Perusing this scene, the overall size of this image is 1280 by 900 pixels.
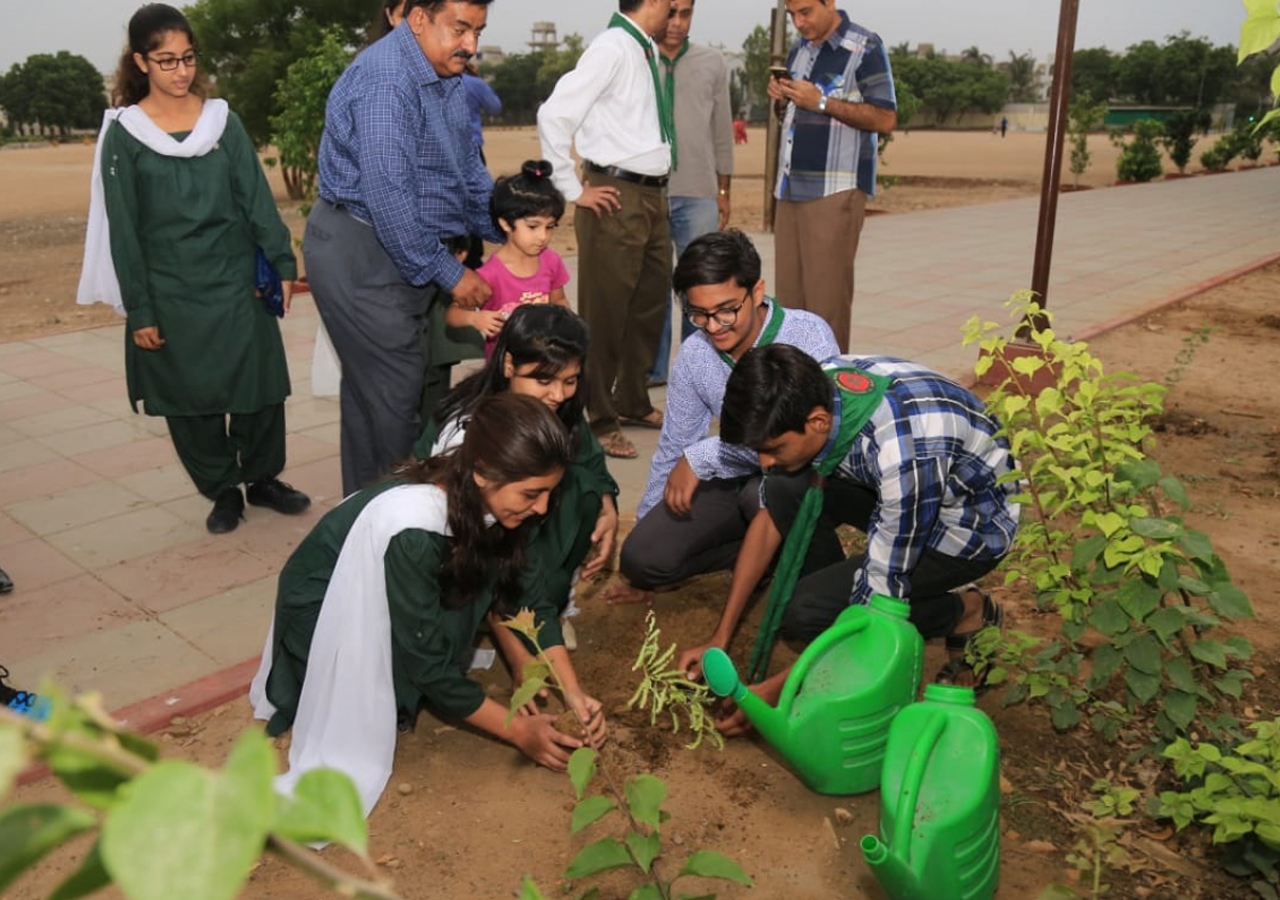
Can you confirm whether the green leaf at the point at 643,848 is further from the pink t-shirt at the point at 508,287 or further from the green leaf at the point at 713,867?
the pink t-shirt at the point at 508,287

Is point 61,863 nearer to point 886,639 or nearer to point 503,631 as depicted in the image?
point 503,631

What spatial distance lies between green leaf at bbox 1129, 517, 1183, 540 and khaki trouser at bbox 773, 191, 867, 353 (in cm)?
258

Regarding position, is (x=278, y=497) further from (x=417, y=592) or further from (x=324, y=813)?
(x=324, y=813)

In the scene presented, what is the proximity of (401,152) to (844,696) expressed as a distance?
1957mm

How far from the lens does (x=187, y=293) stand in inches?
143

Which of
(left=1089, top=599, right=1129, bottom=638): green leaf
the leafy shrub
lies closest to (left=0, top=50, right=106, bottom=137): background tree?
the leafy shrub

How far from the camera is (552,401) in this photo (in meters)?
2.97

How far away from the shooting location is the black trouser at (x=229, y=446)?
3.81m

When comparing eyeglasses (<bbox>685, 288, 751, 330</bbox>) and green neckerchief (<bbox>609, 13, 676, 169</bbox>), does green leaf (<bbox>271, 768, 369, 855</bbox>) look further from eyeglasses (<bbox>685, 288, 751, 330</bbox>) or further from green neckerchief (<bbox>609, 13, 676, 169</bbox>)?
green neckerchief (<bbox>609, 13, 676, 169</bbox>)

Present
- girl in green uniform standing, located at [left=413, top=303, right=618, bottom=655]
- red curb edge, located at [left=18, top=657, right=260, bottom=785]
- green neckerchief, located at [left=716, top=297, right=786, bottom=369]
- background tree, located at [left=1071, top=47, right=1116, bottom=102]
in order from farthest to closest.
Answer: background tree, located at [left=1071, top=47, right=1116, bottom=102], green neckerchief, located at [left=716, top=297, right=786, bottom=369], girl in green uniform standing, located at [left=413, top=303, right=618, bottom=655], red curb edge, located at [left=18, top=657, right=260, bottom=785]

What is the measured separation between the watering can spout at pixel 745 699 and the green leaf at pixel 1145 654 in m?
0.74

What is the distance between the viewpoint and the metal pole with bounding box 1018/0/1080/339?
16.8 feet

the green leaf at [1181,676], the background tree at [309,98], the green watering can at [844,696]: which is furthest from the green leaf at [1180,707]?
the background tree at [309,98]

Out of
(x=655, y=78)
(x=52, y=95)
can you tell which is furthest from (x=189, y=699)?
(x=52, y=95)
